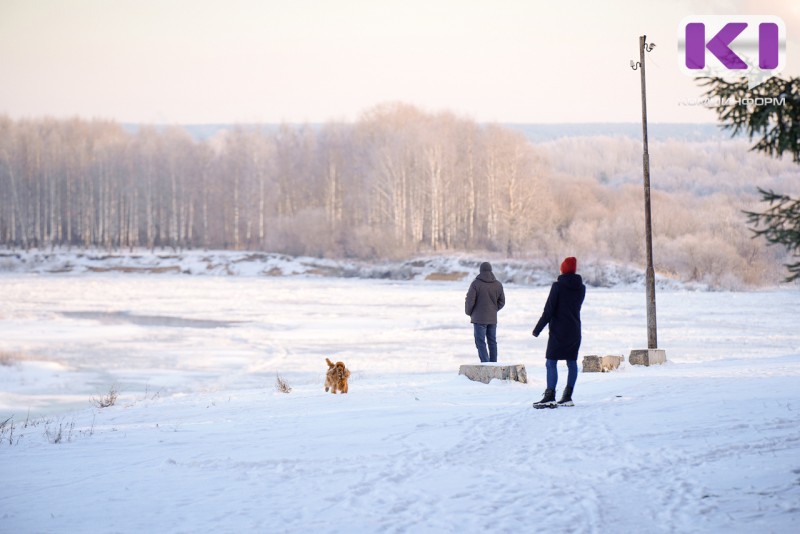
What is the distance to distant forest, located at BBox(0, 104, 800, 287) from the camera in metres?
54.7

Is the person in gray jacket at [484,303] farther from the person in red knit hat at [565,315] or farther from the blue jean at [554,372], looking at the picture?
the person in red knit hat at [565,315]

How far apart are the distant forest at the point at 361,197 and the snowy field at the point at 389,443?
3201 centimetres

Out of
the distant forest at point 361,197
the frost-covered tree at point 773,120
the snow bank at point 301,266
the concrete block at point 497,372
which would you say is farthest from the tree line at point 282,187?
the frost-covered tree at point 773,120

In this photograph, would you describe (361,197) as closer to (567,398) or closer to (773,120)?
(567,398)

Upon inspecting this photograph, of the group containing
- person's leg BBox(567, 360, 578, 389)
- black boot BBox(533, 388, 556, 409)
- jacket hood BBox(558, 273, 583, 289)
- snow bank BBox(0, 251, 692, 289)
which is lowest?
black boot BBox(533, 388, 556, 409)

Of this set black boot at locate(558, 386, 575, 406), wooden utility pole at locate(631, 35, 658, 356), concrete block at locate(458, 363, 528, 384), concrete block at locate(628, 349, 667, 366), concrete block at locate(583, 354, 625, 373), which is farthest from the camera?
wooden utility pole at locate(631, 35, 658, 356)

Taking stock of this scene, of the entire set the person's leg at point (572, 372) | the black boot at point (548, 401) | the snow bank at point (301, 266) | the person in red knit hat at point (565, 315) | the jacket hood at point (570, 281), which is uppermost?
the snow bank at point (301, 266)

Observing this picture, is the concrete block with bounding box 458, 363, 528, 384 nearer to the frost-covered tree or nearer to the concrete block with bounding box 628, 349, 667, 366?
the concrete block with bounding box 628, 349, 667, 366

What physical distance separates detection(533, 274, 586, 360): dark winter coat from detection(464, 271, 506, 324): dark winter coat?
3.78m

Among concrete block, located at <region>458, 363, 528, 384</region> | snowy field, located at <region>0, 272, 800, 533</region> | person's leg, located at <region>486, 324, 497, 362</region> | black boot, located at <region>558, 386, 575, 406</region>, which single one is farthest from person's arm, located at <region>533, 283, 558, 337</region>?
person's leg, located at <region>486, 324, 497, 362</region>

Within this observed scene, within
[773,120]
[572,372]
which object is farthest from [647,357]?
[773,120]

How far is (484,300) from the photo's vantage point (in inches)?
521

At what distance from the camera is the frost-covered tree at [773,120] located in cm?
574

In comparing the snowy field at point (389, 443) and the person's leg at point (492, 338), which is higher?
the person's leg at point (492, 338)
